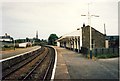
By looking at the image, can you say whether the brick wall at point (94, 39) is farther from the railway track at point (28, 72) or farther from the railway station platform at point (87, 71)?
the railway station platform at point (87, 71)

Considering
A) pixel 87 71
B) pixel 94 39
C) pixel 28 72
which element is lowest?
pixel 28 72

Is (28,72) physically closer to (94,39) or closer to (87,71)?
(87,71)

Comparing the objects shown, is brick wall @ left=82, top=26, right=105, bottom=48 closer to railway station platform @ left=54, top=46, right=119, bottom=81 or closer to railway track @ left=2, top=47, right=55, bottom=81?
railway track @ left=2, top=47, right=55, bottom=81

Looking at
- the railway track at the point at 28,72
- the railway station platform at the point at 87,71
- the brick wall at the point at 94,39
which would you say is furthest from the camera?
the brick wall at the point at 94,39

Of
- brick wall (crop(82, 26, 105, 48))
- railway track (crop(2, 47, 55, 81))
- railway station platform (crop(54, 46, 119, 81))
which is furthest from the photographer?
brick wall (crop(82, 26, 105, 48))

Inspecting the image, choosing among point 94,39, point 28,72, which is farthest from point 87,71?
point 94,39

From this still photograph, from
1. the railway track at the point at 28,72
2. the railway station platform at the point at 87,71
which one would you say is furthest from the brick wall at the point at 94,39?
the railway station platform at the point at 87,71

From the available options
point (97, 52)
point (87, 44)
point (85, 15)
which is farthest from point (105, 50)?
point (87, 44)

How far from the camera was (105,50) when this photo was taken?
33250 millimetres

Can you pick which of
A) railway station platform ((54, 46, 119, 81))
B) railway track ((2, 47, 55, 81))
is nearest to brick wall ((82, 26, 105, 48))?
railway track ((2, 47, 55, 81))

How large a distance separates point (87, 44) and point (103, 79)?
128 ft

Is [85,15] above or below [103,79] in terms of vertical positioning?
above

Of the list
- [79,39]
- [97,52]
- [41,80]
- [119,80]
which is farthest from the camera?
[79,39]

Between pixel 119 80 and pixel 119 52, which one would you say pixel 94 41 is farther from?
pixel 119 80
